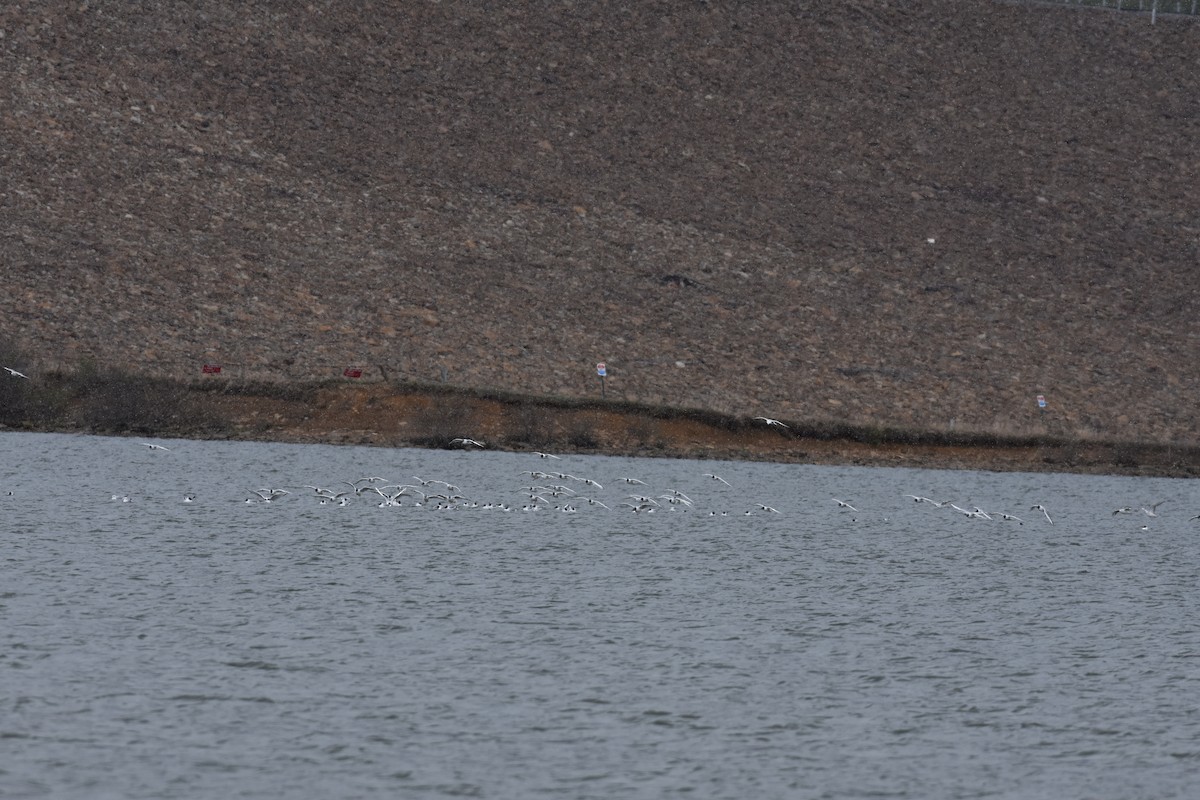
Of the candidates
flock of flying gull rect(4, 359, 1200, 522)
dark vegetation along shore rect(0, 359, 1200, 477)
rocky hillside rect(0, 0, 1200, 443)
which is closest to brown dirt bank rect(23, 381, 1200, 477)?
dark vegetation along shore rect(0, 359, 1200, 477)

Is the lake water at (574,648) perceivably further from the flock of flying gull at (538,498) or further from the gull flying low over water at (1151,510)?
Answer: the gull flying low over water at (1151,510)

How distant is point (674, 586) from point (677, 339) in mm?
37636

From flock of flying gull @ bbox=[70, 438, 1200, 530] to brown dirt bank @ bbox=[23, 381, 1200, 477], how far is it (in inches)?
264

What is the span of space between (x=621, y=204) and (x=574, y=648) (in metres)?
53.6

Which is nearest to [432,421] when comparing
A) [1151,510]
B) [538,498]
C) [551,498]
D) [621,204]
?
[551,498]

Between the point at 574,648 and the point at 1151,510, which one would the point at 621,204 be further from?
the point at 574,648

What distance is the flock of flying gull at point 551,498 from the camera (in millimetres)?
41406

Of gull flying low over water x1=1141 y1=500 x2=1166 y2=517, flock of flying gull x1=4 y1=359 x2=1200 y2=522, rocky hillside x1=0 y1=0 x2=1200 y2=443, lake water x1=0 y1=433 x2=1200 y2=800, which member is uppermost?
rocky hillside x1=0 y1=0 x2=1200 y2=443

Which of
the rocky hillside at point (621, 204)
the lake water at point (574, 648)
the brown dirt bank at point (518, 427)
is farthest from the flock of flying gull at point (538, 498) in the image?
the rocky hillside at point (621, 204)

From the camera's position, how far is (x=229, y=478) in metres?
44.7

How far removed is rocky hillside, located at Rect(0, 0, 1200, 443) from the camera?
64.4 metres

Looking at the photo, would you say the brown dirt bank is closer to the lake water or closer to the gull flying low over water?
the lake water

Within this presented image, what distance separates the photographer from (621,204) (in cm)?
7588

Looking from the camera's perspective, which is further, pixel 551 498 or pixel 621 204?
pixel 621 204
